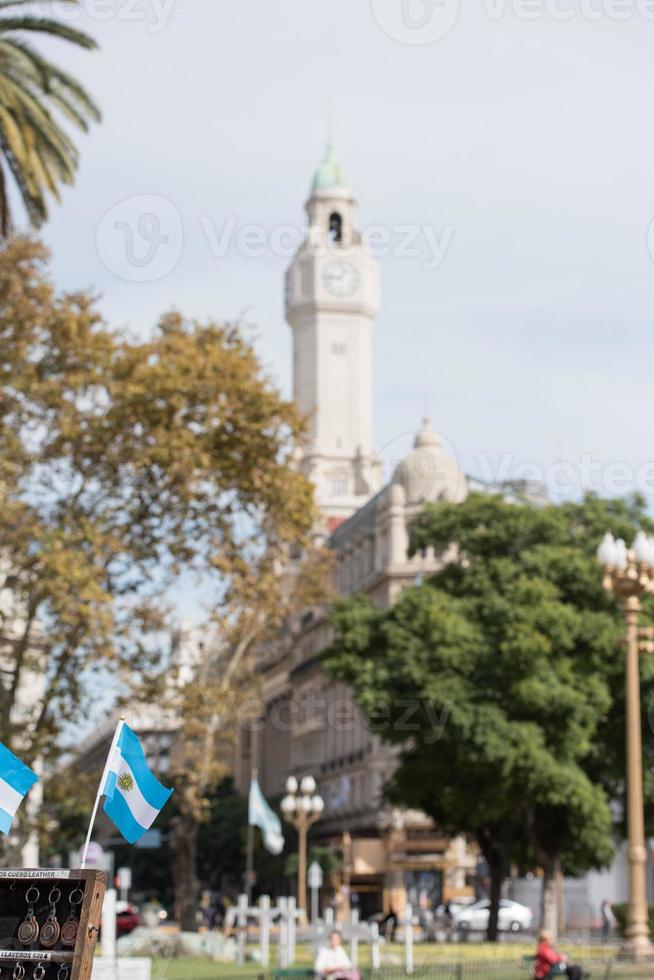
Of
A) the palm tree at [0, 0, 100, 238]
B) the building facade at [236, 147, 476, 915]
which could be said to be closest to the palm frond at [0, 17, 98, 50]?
the palm tree at [0, 0, 100, 238]

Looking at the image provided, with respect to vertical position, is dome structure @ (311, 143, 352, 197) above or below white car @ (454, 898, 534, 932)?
above

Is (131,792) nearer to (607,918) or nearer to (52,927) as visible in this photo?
(52,927)

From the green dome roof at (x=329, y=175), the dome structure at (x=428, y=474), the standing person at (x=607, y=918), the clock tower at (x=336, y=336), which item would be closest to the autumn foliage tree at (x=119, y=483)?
the standing person at (x=607, y=918)

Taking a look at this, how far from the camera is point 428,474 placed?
8744 cm

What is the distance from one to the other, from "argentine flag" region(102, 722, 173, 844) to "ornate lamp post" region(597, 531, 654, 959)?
1618 centimetres

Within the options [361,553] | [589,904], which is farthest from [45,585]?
[361,553]

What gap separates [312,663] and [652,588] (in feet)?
243

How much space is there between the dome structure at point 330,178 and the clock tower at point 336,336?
12 cm

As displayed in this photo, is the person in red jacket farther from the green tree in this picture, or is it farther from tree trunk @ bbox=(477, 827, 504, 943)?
tree trunk @ bbox=(477, 827, 504, 943)

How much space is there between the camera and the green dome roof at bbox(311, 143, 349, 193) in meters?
148

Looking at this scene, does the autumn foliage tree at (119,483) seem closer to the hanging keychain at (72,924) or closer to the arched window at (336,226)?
the hanging keychain at (72,924)

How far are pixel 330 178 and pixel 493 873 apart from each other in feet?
354

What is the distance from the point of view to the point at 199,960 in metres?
42.6

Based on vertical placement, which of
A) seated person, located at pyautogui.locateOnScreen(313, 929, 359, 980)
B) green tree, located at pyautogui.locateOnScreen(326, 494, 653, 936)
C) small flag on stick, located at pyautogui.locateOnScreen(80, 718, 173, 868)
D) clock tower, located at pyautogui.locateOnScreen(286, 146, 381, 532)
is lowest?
seated person, located at pyautogui.locateOnScreen(313, 929, 359, 980)
